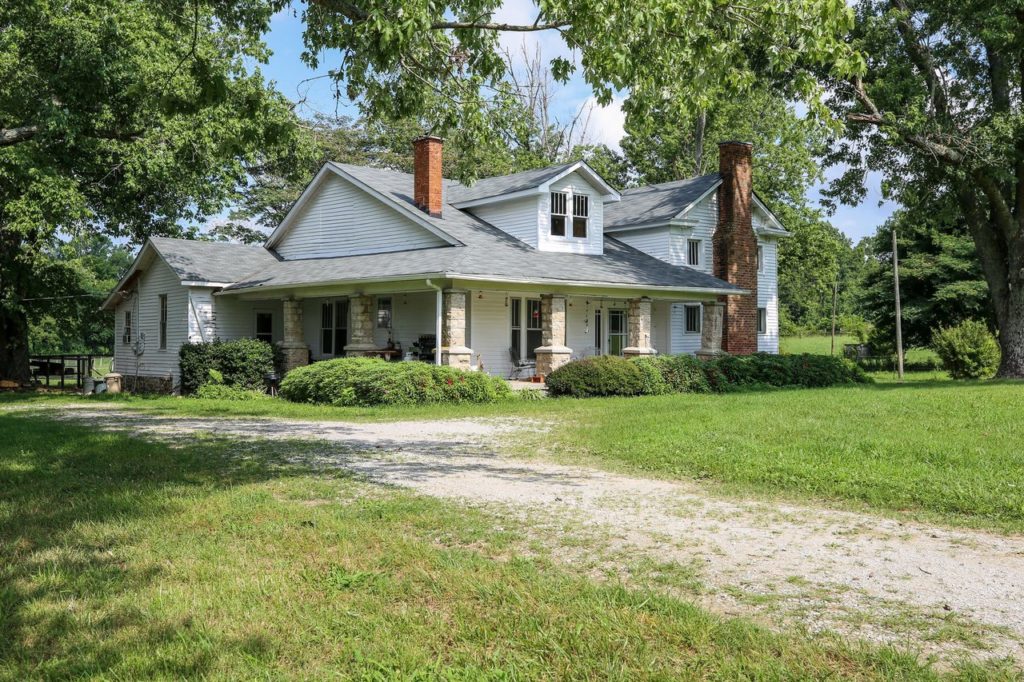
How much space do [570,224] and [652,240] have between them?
506cm

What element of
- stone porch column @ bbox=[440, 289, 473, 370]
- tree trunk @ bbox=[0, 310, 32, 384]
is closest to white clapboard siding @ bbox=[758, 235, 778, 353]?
stone porch column @ bbox=[440, 289, 473, 370]

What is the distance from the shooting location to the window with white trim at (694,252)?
101 feet

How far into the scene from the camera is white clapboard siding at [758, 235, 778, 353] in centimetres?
3384

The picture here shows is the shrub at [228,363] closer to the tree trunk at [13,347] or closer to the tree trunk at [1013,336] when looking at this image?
the tree trunk at [13,347]

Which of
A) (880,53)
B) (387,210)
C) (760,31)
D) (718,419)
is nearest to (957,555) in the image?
(760,31)

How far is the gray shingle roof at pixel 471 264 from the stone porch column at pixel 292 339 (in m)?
0.96

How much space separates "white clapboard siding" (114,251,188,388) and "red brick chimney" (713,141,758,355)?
18328 millimetres

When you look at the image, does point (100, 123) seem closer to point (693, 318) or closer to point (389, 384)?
point (389, 384)

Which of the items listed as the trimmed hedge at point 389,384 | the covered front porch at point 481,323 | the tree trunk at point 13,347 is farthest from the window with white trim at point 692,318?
the tree trunk at point 13,347

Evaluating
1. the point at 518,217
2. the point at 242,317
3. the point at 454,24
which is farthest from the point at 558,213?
the point at 454,24

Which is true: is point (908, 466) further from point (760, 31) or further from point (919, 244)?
point (919, 244)

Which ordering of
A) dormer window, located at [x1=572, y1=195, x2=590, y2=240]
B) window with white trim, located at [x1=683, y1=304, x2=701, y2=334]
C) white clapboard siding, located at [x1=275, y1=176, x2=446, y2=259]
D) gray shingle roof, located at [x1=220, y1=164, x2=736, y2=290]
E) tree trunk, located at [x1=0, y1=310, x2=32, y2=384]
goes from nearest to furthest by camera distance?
gray shingle roof, located at [x1=220, y1=164, x2=736, y2=290] < white clapboard siding, located at [x1=275, y1=176, x2=446, y2=259] < dormer window, located at [x1=572, y1=195, x2=590, y2=240] < tree trunk, located at [x1=0, y1=310, x2=32, y2=384] < window with white trim, located at [x1=683, y1=304, x2=701, y2=334]

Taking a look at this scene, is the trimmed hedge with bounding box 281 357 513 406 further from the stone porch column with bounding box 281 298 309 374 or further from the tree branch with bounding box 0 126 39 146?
the tree branch with bounding box 0 126 39 146

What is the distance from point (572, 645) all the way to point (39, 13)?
19766 millimetres
